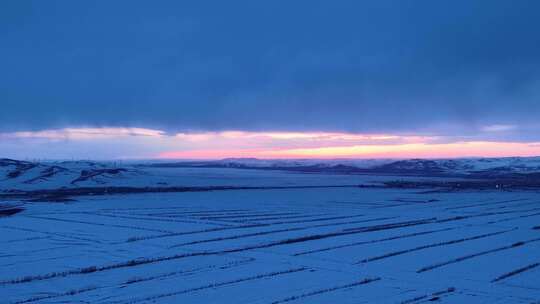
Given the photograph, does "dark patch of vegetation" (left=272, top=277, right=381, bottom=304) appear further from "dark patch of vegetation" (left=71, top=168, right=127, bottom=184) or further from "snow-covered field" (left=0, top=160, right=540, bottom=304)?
"dark patch of vegetation" (left=71, top=168, right=127, bottom=184)

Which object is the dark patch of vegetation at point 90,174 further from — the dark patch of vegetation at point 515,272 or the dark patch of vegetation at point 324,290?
the dark patch of vegetation at point 515,272

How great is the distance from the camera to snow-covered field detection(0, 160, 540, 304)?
8.80 m

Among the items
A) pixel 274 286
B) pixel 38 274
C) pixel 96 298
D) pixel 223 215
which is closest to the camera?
pixel 96 298

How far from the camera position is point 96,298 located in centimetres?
834

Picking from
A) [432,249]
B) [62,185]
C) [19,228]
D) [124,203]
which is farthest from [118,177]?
[432,249]

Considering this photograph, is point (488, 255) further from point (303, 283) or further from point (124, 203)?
point (124, 203)

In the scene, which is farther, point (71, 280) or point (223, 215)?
point (223, 215)

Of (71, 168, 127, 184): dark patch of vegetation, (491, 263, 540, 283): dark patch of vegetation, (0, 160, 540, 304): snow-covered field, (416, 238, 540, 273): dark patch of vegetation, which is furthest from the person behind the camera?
(71, 168, 127, 184): dark patch of vegetation

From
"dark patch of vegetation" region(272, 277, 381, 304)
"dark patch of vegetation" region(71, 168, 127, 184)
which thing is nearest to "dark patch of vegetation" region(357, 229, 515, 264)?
"dark patch of vegetation" region(272, 277, 381, 304)

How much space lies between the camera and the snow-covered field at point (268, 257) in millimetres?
8797

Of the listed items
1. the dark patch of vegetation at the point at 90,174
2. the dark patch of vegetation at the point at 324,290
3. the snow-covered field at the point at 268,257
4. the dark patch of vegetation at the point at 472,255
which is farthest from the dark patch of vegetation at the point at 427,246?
the dark patch of vegetation at the point at 90,174

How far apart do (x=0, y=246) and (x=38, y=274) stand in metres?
3.91

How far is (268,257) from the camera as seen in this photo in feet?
39.4

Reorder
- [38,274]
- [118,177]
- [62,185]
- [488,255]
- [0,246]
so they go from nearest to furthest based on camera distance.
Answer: [38,274] < [488,255] < [0,246] < [62,185] < [118,177]
